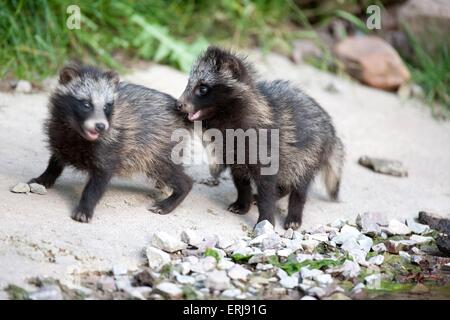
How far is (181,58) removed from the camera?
377 inches

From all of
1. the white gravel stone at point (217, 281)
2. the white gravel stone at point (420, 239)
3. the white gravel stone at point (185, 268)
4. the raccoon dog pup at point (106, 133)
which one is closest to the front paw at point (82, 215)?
the raccoon dog pup at point (106, 133)

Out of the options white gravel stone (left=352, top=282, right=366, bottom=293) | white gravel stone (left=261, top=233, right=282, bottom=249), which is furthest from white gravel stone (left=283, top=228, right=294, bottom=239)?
white gravel stone (left=352, top=282, right=366, bottom=293)

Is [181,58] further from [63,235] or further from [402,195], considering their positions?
[63,235]

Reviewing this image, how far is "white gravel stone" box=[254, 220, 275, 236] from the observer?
622cm

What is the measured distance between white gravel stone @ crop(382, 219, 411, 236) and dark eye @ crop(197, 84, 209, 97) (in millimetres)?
1980

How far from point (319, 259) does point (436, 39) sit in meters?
6.63

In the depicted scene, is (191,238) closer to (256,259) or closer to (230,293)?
(256,259)

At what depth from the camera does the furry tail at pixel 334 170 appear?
7297 mm

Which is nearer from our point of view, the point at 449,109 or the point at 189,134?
the point at 189,134

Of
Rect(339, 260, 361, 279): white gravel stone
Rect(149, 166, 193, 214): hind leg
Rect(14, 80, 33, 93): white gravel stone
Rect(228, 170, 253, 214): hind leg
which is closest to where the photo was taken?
Rect(339, 260, 361, 279): white gravel stone

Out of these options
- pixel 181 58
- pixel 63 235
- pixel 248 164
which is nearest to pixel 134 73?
pixel 181 58

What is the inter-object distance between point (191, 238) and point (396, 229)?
1968mm

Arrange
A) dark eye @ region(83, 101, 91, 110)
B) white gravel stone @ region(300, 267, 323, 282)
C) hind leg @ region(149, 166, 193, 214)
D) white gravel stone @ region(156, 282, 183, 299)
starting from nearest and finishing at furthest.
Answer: white gravel stone @ region(156, 282, 183, 299), white gravel stone @ region(300, 267, 323, 282), dark eye @ region(83, 101, 91, 110), hind leg @ region(149, 166, 193, 214)

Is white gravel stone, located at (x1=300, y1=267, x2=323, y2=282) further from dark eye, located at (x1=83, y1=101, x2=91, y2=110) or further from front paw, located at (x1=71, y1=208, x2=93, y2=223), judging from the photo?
dark eye, located at (x1=83, y1=101, x2=91, y2=110)
